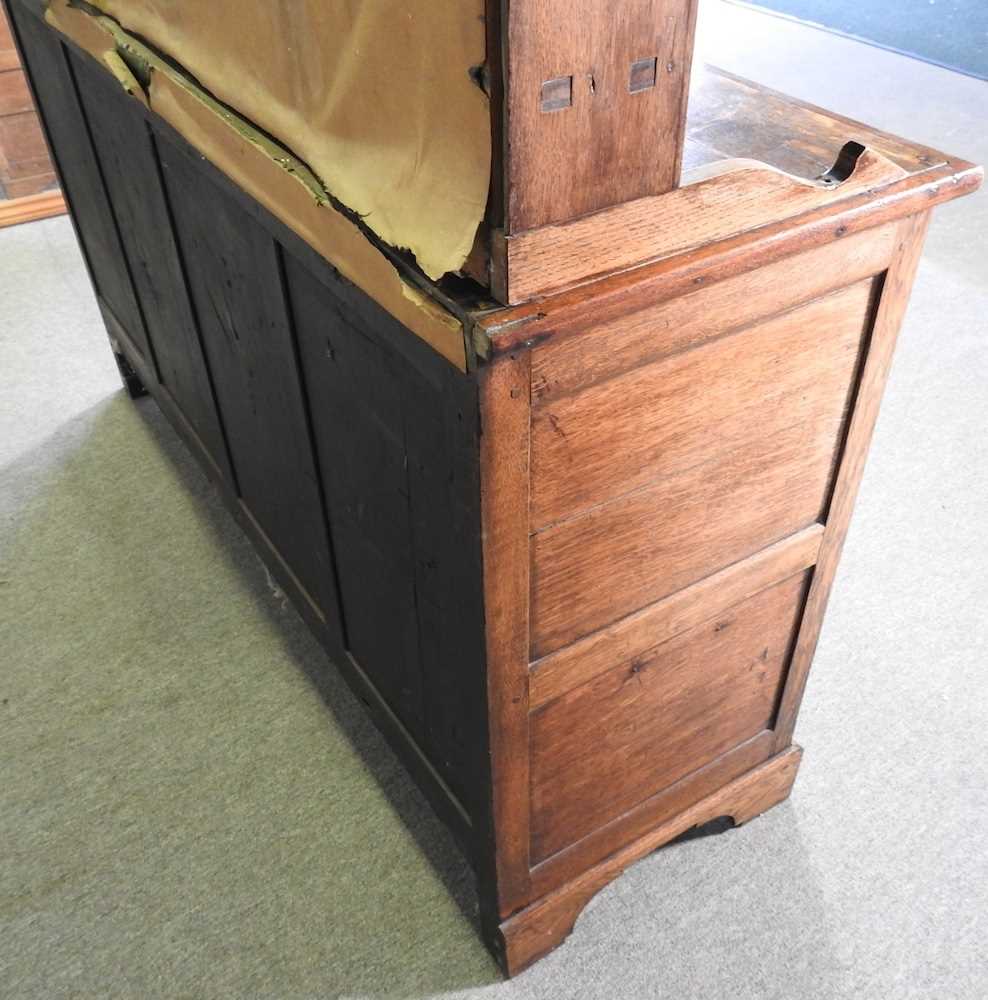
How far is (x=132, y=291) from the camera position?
210cm

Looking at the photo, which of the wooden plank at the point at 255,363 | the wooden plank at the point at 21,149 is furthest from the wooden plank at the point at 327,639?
the wooden plank at the point at 21,149

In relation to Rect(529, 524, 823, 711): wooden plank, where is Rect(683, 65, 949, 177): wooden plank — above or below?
above

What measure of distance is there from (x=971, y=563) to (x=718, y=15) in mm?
4482

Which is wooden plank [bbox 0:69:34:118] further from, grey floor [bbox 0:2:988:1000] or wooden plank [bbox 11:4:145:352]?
grey floor [bbox 0:2:988:1000]

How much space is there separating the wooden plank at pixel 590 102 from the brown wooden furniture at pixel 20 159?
3.25 meters

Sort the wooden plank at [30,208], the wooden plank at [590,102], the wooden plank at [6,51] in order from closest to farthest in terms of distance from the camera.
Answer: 1. the wooden plank at [590,102]
2. the wooden plank at [6,51]
3. the wooden plank at [30,208]

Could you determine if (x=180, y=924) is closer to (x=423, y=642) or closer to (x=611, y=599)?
(x=423, y=642)

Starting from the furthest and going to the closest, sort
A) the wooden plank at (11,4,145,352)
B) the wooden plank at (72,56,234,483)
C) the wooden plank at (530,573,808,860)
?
the wooden plank at (11,4,145,352), the wooden plank at (72,56,234,483), the wooden plank at (530,573,808,860)

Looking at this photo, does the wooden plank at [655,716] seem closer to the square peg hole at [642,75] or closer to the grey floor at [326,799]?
the grey floor at [326,799]

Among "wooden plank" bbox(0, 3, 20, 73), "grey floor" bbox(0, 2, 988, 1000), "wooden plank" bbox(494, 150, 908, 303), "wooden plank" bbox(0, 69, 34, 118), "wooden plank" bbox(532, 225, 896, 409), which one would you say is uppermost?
"wooden plank" bbox(494, 150, 908, 303)

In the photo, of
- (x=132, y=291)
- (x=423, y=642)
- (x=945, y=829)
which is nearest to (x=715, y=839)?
(x=945, y=829)

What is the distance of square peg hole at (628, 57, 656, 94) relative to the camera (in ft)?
2.48

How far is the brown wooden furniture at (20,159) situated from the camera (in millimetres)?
3418

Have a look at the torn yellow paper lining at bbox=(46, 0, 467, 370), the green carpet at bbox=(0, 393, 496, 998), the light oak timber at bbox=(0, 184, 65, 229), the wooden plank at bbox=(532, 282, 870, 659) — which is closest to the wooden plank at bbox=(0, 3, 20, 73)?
the light oak timber at bbox=(0, 184, 65, 229)
